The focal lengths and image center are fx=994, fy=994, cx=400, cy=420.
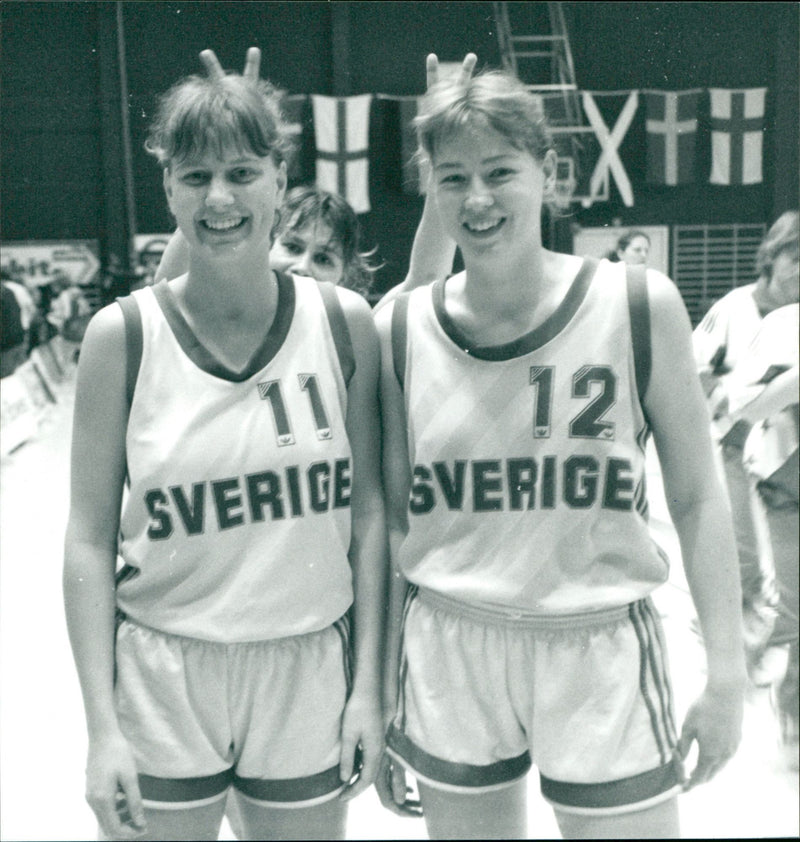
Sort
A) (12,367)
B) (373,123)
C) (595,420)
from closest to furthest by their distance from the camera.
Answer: (595,420) → (12,367) → (373,123)

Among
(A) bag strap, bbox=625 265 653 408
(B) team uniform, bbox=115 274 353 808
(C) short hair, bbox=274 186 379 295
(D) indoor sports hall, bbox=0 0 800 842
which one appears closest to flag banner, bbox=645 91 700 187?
(D) indoor sports hall, bbox=0 0 800 842

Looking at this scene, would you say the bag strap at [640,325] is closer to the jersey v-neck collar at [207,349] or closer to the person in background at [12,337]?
the jersey v-neck collar at [207,349]

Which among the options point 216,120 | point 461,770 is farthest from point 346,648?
point 216,120

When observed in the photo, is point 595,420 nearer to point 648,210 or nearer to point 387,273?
point 387,273

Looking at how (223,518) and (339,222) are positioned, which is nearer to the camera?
(223,518)

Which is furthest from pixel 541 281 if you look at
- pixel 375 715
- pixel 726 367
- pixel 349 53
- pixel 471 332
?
pixel 349 53

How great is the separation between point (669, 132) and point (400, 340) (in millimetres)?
1215

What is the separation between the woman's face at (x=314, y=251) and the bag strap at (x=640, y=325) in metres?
0.63

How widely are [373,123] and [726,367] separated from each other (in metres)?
0.76

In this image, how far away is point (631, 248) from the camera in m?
1.48

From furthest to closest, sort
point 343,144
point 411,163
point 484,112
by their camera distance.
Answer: point 343,144 < point 411,163 < point 484,112

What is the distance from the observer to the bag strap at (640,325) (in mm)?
1000

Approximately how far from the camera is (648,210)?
1.68 meters

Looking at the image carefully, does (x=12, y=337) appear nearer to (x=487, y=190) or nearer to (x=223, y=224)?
(x=223, y=224)
